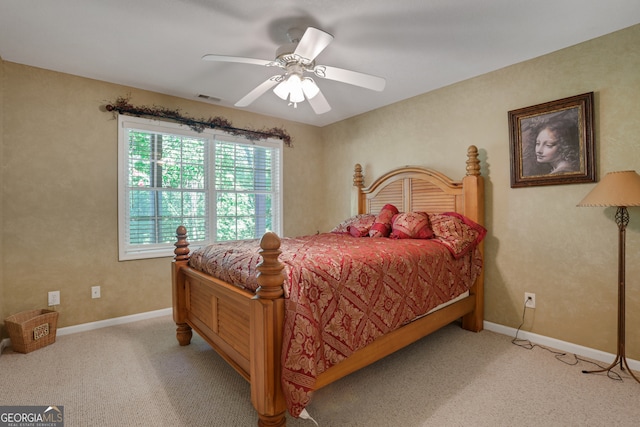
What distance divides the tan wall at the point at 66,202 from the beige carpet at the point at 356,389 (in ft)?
1.91

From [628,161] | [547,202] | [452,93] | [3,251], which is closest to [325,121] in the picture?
[452,93]

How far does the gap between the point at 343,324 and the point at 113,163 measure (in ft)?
9.50

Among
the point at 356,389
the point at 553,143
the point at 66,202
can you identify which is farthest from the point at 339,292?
the point at 66,202

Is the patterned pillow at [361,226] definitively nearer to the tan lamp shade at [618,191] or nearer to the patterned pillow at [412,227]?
the patterned pillow at [412,227]

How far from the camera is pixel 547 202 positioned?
2.58 metres

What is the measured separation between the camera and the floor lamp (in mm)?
1914

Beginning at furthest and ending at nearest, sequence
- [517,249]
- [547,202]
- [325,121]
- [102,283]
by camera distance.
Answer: [325,121], [102,283], [517,249], [547,202]

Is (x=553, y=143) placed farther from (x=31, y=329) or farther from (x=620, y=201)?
(x=31, y=329)

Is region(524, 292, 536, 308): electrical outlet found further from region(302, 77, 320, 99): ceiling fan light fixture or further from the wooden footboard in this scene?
region(302, 77, 320, 99): ceiling fan light fixture

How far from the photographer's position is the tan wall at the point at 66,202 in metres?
2.65

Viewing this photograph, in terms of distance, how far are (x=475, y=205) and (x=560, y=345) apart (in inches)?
52.6

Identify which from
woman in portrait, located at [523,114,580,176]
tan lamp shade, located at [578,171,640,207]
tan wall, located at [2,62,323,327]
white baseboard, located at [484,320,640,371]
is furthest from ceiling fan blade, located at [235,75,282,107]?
white baseboard, located at [484,320,640,371]

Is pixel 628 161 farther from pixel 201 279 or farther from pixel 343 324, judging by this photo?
pixel 201 279

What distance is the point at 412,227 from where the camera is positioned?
2859 mm
